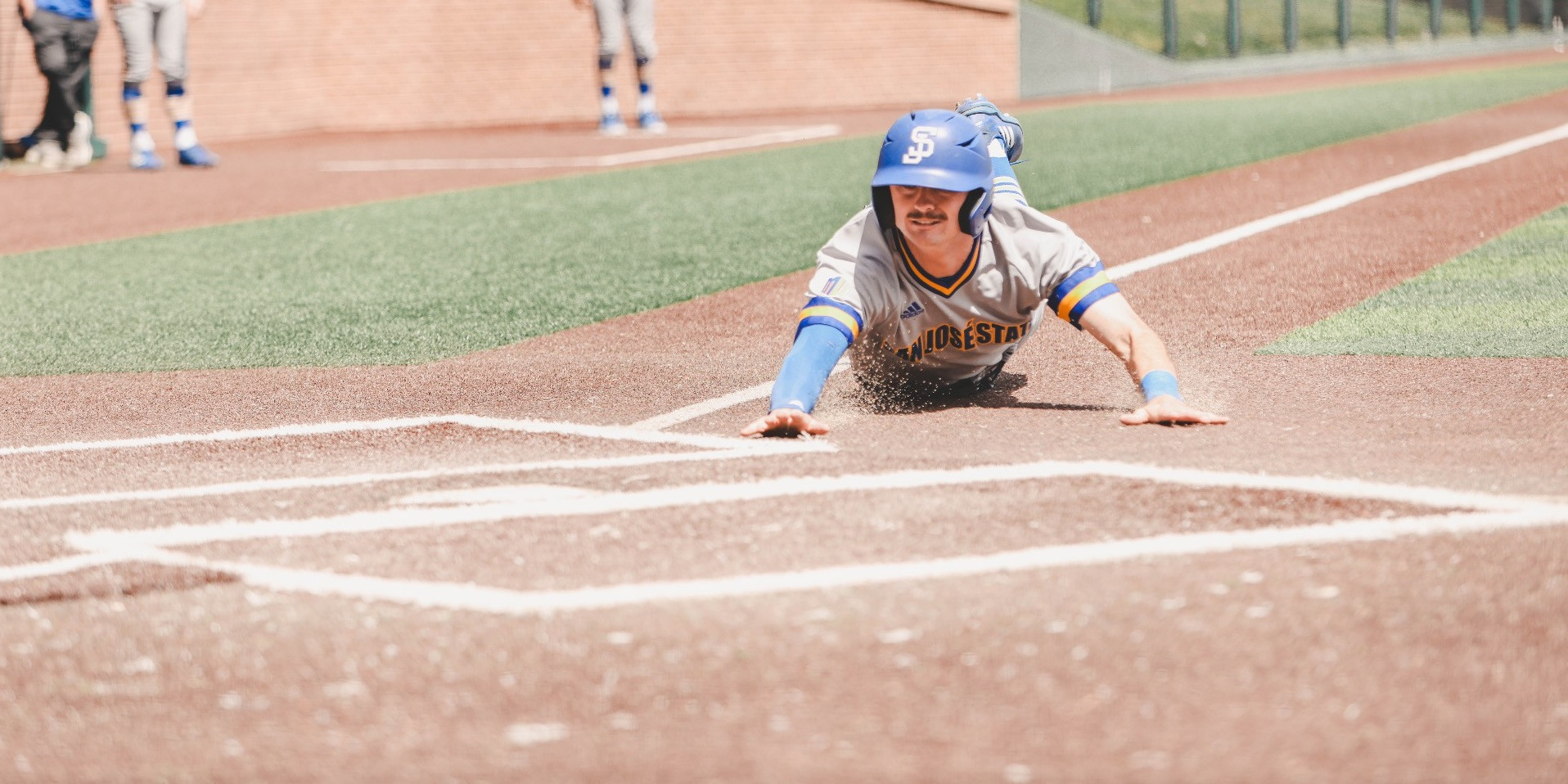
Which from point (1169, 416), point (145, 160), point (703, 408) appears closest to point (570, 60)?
point (145, 160)

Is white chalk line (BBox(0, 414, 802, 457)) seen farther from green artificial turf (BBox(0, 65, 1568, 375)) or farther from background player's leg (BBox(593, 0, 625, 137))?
background player's leg (BBox(593, 0, 625, 137))

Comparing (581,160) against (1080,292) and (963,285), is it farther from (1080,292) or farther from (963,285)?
(1080,292)

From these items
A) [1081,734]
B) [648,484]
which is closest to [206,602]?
[648,484]

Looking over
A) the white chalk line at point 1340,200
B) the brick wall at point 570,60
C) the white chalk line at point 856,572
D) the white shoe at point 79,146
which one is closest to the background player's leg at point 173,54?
the white shoe at point 79,146

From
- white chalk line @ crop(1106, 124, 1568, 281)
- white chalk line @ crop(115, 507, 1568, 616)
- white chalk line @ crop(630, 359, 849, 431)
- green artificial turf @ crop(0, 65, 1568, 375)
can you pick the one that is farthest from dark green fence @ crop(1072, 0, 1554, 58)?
white chalk line @ crop(115, 507, 1568, 616)

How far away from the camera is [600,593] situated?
3621mm

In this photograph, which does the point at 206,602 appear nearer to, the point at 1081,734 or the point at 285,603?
the point at 285,603

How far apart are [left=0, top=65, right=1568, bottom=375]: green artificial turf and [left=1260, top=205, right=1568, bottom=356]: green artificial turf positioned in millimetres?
2894

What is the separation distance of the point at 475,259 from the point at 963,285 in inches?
187

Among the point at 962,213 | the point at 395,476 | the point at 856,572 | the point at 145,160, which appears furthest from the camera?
the point at 145,160

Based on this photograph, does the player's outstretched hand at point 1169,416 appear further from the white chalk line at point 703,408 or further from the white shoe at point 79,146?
the white shoe at point 79,146

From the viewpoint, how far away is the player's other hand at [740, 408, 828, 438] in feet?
15.9

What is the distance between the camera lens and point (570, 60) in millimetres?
21172

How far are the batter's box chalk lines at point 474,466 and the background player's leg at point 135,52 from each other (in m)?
9.87
